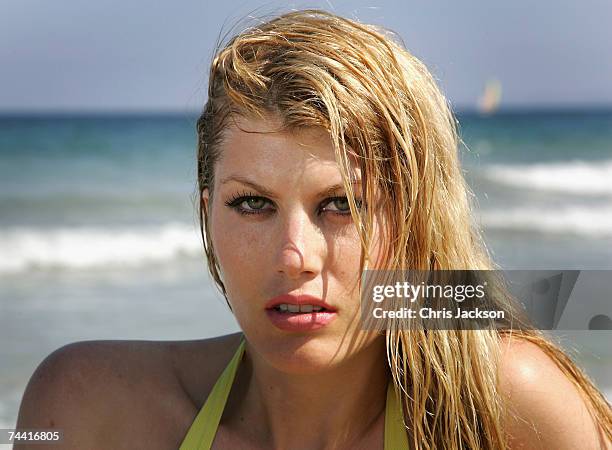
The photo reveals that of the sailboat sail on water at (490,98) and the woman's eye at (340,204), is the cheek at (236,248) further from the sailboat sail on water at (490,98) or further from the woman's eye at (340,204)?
the sailboat sail on water at (490,98)

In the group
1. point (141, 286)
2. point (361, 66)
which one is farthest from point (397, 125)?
point (141, 286)

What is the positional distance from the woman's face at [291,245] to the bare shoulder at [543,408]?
0.40m

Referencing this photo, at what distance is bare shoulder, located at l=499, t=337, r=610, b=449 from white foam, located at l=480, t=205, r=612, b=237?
9.08 meters

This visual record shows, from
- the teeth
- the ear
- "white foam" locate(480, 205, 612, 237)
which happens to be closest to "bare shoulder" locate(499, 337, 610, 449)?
the teeth

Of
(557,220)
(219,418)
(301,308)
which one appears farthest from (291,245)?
(557,220)

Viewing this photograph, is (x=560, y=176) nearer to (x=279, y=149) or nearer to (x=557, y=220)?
(x=557, y=220)

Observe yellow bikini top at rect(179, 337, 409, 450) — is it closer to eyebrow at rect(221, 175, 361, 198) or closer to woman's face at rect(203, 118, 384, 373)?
woman's face at rect(203, 118, 384, 373)

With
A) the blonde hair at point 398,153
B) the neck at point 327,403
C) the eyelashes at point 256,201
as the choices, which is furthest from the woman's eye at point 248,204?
the neck at point 327,403

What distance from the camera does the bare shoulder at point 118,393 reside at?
2566mm

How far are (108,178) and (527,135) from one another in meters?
10.5

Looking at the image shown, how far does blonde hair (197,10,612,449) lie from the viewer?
2.15m

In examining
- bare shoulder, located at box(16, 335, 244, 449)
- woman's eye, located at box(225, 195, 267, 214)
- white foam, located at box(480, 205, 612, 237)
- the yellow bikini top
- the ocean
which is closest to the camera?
woman's eye, located at box(225, 195, 267, 214)

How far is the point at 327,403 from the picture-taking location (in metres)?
2.46

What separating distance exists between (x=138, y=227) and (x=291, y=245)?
9.21 meters
